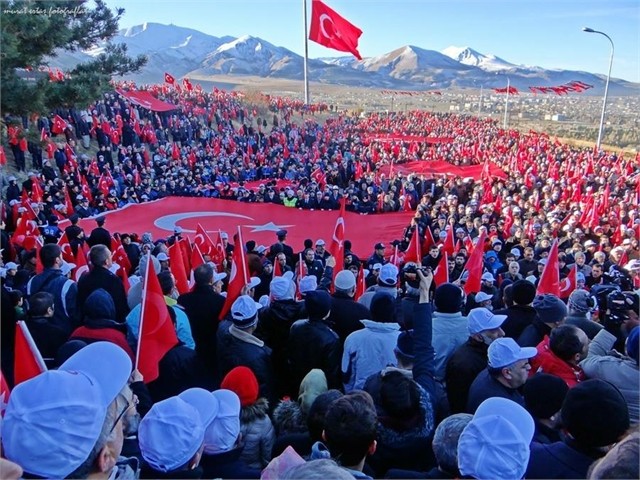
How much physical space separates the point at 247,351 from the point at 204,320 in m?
1.26

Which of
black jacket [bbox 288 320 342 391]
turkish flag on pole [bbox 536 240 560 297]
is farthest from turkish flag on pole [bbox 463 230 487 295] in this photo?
black jacket [bbox 288 320 342 391]

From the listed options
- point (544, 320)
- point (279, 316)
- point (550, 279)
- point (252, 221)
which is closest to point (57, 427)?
point (279, 316)

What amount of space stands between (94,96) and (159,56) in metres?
98.8

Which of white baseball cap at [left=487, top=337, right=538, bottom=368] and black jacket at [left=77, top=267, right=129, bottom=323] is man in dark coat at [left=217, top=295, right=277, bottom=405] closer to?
white baseball cap at [left=487, top=337, right=538, bottom=368]

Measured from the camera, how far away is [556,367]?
3090 mm

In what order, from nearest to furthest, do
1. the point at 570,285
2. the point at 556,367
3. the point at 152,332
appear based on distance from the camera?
the point at 556,367 < the point at 152,332 < the point at 570,285

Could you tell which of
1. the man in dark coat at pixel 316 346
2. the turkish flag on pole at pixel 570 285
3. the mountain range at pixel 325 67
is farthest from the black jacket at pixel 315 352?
the mountain range at pixel 325 67

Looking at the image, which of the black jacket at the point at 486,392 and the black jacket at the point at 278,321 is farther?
the black jacket at the point at 278,321

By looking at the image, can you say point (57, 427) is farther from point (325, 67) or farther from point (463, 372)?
point (325, 67)

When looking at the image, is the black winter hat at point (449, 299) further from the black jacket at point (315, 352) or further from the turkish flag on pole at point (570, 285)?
the turkish flag on pole at point (570, 285)

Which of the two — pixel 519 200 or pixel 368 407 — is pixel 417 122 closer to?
pixel 519 200

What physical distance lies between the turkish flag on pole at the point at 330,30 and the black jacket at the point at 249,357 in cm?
1666

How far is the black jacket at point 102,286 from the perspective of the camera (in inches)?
192

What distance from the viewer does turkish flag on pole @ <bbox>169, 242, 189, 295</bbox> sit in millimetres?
6469
